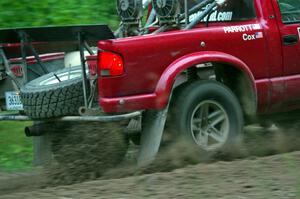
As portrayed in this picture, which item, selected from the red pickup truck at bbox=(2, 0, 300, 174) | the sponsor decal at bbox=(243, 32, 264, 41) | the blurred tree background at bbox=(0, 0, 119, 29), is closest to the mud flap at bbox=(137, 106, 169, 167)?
the red pickup truck at bbox=(2, 0, 300, 174)

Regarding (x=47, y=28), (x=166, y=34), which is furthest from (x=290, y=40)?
(x=47, y=28)

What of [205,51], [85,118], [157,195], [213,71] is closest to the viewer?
[157,195]

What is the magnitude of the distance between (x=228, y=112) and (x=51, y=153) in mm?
1779

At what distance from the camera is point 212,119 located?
19.9 feet

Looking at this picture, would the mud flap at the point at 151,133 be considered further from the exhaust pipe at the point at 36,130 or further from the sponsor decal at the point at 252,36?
the sponsor decal at the point at 252,36

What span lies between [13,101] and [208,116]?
201cm

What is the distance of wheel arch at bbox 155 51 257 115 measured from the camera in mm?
5680

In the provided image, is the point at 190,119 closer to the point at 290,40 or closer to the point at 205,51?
the point at 205,51

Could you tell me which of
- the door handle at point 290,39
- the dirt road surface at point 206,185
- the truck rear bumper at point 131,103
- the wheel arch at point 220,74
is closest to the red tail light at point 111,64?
the truck rear bumper at point 131,103

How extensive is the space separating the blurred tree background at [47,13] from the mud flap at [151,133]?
401 cm

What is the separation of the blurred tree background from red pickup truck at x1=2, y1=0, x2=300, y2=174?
3517 millimetres

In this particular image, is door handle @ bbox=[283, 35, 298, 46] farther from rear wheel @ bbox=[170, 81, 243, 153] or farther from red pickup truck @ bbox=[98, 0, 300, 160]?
rear wheel @ bbox=[170, 81, 243, 153]

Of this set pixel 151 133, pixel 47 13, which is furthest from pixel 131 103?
pixel 47 13

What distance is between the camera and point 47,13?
1066 centimetres
